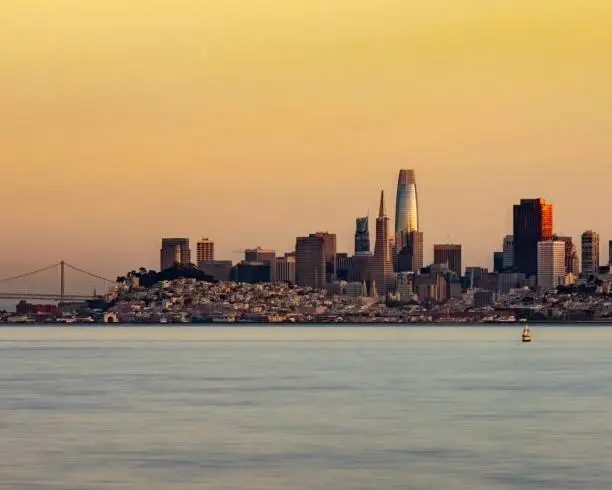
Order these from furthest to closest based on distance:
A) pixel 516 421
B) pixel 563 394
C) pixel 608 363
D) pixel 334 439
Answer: pixel 608 363 < pixel 563 394 < pixel 516 421 < pixel 334 439

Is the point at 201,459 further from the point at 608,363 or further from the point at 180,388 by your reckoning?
the point at 608,363

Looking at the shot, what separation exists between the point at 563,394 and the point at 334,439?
27917 mm

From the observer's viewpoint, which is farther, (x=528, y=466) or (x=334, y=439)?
(x=334, y=439)

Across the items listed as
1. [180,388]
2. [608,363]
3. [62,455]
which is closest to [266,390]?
[180,388]

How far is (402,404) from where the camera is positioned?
70.0 meters

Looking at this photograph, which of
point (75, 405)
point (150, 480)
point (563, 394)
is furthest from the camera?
point (563, 394)

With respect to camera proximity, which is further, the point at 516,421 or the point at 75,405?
the point at 75,405

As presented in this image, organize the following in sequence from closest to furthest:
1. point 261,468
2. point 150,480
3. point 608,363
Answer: point 150,480 < point 261,468 < point 608,363

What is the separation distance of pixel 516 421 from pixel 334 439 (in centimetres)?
1059

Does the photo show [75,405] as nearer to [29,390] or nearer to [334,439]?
[29,390]

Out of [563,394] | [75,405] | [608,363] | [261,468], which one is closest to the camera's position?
[261,468]

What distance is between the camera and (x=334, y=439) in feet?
171

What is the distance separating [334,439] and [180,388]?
1286 inches

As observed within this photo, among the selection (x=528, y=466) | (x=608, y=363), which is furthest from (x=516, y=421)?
(x=608, y=363)
